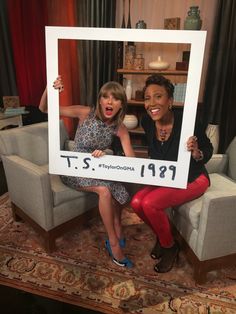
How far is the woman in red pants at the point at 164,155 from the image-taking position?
1.32 meters

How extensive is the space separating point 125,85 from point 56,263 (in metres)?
1.16

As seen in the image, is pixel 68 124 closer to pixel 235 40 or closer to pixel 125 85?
pixel 125 85

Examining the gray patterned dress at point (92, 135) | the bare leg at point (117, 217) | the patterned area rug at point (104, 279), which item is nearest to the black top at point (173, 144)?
the gray patterned dress at point (92, 135)

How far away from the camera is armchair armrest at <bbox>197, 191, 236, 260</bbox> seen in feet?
4.54

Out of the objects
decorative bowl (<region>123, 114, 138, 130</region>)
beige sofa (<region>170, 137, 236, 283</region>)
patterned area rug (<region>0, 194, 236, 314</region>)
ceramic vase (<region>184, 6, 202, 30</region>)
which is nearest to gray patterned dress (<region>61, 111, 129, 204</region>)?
decorative bowl (<region>123, 114, 138, 130</region>)

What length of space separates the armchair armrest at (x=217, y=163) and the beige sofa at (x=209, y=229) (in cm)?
24

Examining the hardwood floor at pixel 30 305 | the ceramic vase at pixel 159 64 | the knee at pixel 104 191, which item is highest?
the ceramic vase at pixel 159 64

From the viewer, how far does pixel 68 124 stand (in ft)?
5.14

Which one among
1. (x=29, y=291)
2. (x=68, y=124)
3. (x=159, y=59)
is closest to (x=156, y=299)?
(x=29, y=291)

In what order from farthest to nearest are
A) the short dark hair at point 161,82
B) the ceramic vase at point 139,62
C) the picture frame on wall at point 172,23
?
the picture frame on wall at point 172,23 < the ceramic vase at point 139,62 < the short dark hair at point 161,82

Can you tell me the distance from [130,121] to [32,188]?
75 centimetres

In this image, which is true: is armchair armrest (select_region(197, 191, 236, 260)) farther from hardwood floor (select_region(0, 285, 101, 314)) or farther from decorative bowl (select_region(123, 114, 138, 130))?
hardwood floor (select_region(0, 285, 101, 314))

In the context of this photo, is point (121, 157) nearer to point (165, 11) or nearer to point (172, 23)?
point (172, 23)

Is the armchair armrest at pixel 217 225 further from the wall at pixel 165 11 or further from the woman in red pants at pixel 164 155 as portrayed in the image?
the wall at pixel 165 11
